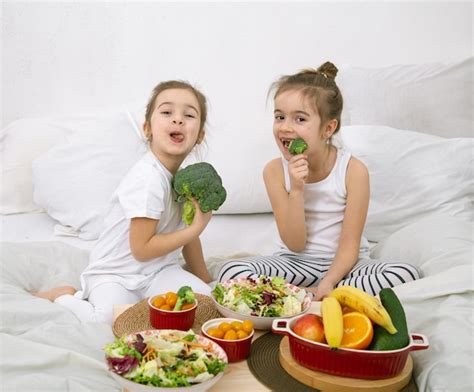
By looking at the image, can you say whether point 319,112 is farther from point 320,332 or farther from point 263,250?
point 320,332

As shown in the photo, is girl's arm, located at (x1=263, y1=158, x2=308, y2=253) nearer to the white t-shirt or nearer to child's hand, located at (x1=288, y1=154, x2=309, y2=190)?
child's hand, located at (x1=288, y1=154, x2=309, y2=190)

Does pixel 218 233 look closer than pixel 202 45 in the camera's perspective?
Yes

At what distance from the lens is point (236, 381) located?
100 cm

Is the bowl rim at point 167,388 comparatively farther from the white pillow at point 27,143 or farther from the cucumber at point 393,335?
the white pillow at point 27,143

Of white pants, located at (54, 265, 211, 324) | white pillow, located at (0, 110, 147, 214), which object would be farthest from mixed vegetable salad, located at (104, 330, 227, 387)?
white pillow, located at (0, 110, 147, 214)

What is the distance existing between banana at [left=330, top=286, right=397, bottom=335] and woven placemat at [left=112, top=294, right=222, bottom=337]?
33 cm

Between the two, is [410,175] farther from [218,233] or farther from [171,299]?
[171,299]

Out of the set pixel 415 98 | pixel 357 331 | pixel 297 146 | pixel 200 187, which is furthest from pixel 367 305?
pixel 415 98

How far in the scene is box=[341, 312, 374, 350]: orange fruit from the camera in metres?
0.97

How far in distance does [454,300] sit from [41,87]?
2000 millimetres

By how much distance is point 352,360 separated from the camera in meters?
0.97

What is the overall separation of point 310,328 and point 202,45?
5.98 feet

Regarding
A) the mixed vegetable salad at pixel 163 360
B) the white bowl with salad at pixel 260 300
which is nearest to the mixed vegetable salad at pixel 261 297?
the white bowl with salad at pixel 260 300

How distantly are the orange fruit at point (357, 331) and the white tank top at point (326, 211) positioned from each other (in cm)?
75
